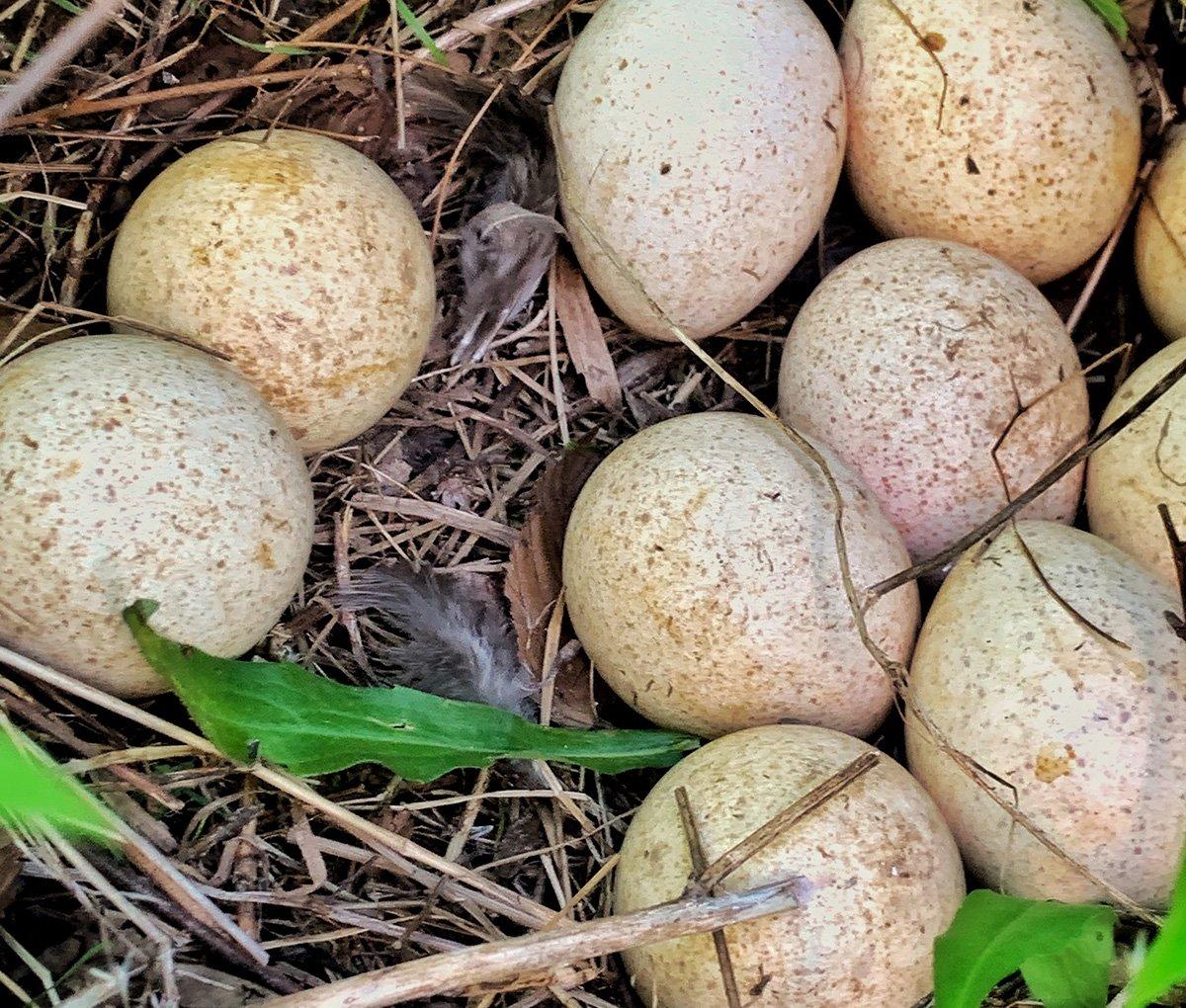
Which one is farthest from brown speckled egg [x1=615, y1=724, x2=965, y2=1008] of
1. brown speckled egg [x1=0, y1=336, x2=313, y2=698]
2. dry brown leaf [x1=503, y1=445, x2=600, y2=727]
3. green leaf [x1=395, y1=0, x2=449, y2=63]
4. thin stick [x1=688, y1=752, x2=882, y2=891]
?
green leaf [x1=395, y1=0, x2=449, y2=63]

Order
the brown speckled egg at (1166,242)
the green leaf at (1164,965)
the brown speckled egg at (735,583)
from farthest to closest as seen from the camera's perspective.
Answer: the brown speckled egg at (1166,242) < the brown speckled egg at (735,583) < the green leaf at (1164,965)

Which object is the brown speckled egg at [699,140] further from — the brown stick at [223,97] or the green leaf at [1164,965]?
the green leaf at [1164,965]

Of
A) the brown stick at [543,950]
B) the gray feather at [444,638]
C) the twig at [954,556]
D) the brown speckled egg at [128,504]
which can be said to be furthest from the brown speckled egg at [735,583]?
the brown speckled egg at [128,504]

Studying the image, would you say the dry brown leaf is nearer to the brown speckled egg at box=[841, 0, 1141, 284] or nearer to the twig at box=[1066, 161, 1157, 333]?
the brown speckled egg at box=[841, 0, 1141, 284]

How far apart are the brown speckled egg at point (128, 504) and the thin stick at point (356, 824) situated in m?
0.04

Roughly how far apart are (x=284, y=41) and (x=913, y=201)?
3.19 feet

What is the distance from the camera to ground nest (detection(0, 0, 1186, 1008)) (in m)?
1.31

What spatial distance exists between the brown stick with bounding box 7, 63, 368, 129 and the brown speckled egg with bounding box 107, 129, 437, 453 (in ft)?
0.29

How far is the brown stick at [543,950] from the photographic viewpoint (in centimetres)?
109

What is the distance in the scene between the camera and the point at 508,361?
1.90m

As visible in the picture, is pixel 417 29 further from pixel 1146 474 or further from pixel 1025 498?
pixel 1146 474

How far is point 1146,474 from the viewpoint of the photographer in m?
1.59

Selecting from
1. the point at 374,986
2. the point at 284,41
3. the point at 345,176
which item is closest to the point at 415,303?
the point at 345,176

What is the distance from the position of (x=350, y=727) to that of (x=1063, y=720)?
851 millimetres
